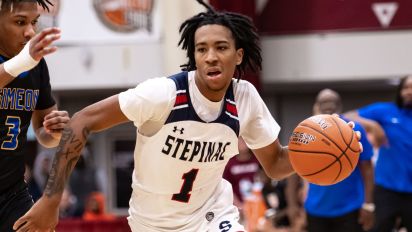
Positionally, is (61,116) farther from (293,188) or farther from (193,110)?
(293,188)

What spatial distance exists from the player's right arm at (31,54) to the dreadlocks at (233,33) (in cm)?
116

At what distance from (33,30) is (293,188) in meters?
6.22

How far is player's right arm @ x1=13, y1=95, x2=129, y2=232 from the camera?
478cm

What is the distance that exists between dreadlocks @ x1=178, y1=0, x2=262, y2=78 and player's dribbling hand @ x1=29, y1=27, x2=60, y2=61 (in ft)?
3.89

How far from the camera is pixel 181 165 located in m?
5.43

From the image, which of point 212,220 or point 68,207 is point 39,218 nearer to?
point 212,220

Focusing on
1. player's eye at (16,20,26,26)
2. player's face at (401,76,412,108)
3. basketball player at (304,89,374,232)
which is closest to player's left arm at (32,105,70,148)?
player's eye at (16,20,26,26)

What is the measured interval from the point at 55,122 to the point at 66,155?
55 centimetres

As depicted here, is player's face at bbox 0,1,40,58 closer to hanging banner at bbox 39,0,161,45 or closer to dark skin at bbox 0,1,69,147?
dark skin at bbox 0,1,69,147

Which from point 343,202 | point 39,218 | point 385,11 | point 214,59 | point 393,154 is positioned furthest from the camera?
point 385,11

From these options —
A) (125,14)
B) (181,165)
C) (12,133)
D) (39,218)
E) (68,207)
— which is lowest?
(68,207)

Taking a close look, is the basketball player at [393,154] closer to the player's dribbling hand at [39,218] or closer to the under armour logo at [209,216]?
the under armour logo at [209,216]

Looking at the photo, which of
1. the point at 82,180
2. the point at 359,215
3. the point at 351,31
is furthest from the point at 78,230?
the point at 351,31

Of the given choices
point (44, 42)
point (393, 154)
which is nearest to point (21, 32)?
point (44, 42)
